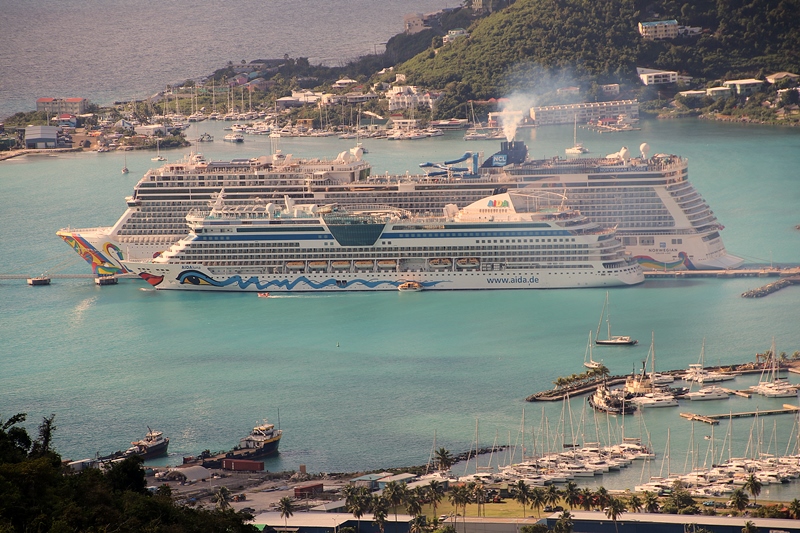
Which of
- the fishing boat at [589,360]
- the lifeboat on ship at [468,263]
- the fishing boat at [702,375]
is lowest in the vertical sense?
the fishing boat at [702,375]

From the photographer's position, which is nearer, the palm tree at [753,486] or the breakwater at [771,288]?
the palm tree at [753,486]

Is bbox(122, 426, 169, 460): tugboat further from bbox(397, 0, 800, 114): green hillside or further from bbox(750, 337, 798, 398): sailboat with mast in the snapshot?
bbox(397, 0, 800, 114): green hillside

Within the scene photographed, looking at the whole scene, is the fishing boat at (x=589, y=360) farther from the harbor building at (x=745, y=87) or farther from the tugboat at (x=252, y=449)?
the harbor building at (x=745, y=87)

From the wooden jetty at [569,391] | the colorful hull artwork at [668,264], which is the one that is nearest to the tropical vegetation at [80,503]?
the wooden jetty at [569,391]

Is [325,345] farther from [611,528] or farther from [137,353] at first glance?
[611,528]

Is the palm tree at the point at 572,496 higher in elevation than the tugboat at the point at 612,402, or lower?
lower

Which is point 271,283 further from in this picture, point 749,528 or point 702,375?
point 749,528

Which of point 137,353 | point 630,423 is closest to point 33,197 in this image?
point 137,353
